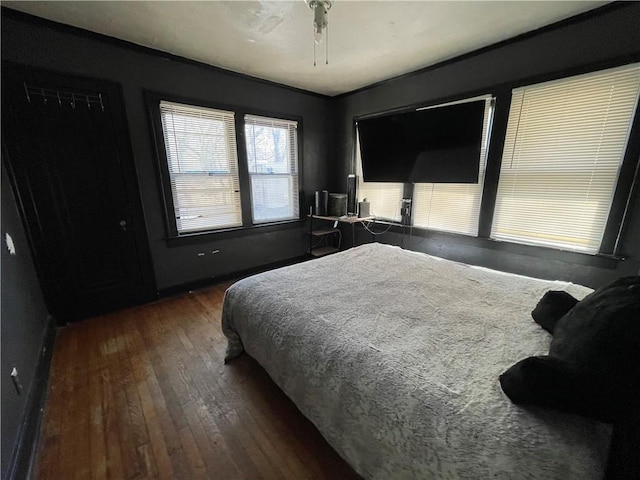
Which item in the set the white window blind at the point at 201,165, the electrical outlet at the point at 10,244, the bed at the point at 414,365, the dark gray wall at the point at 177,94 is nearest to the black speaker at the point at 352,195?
the dark gray wall at the point at 177,94

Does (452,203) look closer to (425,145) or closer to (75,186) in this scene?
(425,145)

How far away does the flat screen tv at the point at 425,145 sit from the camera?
2.47 m

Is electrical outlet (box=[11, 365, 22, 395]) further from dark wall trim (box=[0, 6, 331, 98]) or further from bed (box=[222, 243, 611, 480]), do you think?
dark wall trim (box=[0, 6, 331, 98])

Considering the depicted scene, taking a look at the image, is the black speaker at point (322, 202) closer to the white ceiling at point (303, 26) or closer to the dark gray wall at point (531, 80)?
the dark gray wall at point (531, 80)

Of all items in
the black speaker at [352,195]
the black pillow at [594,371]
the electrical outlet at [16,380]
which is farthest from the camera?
the black speaker at [352,195]

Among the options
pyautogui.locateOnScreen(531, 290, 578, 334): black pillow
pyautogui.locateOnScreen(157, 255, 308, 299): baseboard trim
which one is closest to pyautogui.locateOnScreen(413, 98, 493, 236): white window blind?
pyautogui.locateOnScreen(531, 290, 578, 334): black pillow

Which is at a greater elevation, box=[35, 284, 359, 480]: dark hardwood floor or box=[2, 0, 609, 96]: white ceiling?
box=[2, 0, 609, 96]: white ceiling

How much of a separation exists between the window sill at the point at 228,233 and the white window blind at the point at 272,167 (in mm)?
→ 92

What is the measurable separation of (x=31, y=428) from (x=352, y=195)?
3.47 meters

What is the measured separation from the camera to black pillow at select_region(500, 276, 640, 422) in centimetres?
70

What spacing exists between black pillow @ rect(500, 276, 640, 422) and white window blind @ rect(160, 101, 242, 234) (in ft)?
10.1

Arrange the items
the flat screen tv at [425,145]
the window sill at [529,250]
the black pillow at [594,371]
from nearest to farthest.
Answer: the black pillow at [594,371] < the window sill at [529,250] < the flat screen tv at [425,145]

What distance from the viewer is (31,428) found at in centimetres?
134

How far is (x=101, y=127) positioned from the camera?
233 centimetres
